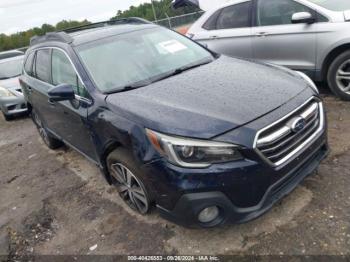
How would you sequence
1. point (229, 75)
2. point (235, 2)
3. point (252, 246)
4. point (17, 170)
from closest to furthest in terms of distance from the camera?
point (252, 246)
point (229, 75)
point (17, 170)
point (235, 2)

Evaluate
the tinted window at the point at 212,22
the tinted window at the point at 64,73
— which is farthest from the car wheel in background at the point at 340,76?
the tinted window at the point at 64,73

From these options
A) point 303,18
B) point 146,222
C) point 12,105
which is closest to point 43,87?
point 146,222

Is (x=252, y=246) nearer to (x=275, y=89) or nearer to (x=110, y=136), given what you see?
(x=275, y=89)

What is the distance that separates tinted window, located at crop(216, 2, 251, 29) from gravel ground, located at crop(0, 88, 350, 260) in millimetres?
2004

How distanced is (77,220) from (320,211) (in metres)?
2.35

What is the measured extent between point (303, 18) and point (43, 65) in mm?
3533

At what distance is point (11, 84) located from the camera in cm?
884

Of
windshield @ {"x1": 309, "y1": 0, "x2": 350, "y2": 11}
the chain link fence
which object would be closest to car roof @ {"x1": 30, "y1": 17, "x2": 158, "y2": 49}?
windshield @ {"x1": 309, "y1": 0, "x2": 350, "y2": 11}

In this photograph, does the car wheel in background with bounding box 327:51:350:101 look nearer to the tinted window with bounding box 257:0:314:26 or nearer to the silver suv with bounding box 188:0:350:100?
the silver suv with bounding box 188:0:350:100

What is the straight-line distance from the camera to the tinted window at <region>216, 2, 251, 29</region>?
5867 millimetres

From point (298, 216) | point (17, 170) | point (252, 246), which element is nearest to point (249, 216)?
point (252, 246)

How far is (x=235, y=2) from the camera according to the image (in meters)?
6.01

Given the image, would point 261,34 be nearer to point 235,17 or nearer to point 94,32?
point 235,17

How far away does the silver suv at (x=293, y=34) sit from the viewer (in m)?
4.87
